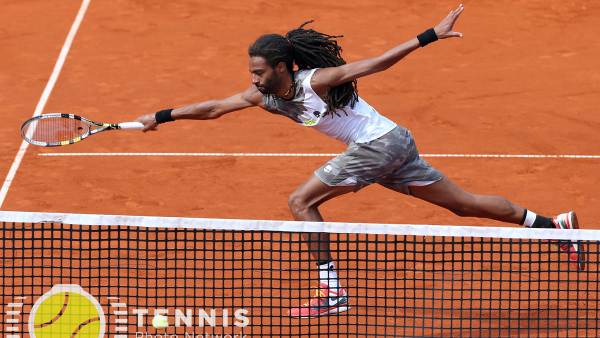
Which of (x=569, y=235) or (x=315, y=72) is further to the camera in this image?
(x=315, y=72)

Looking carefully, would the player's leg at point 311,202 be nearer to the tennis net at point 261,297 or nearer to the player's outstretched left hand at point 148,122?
the tennis net at point 261,297

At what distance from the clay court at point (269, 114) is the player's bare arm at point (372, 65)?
2.46 metres

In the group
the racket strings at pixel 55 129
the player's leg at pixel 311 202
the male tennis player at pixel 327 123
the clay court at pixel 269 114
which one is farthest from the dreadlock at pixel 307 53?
the clay court at pixel 269 114

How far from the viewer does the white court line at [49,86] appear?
928 centimetres

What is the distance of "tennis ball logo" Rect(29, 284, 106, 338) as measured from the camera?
19.8 feet

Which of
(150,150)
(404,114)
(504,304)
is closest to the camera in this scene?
(504,304)

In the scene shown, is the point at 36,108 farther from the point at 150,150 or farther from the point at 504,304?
the point at 504,304

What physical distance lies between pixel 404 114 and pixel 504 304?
4773 millimetres

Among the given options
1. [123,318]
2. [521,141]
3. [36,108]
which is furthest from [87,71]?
[123,318]

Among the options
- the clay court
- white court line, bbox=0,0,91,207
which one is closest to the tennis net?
the clay court

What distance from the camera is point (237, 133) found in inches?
420

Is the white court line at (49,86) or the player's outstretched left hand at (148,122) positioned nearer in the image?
the player's outstretched left hand at (148,122)

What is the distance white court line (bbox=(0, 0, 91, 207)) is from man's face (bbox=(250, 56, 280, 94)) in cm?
377

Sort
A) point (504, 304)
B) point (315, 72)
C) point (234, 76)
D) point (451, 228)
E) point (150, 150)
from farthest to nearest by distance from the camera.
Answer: point (234, 76), point (150, 150), point (504, 304), point (315, 72), point (451, 228)
